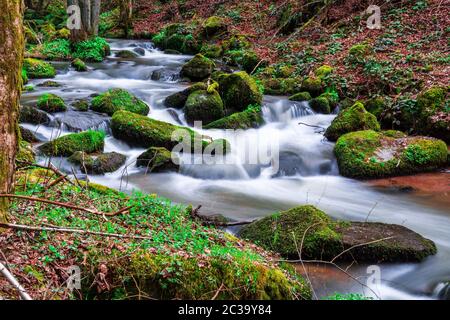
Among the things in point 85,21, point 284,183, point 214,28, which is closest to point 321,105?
point 284,183

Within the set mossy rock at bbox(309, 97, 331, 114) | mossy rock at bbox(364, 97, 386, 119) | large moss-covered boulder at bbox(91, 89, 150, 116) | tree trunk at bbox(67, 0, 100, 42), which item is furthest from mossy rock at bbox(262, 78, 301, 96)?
tree trunk at bbox(67, 0, 100, 42)

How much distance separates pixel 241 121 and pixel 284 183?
2926mm

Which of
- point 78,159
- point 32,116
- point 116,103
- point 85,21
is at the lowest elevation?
point 78,159

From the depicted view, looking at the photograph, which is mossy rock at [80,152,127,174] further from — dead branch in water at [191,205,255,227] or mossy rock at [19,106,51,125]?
dead branch in water at [191,205,255,227]

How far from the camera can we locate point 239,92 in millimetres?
12594

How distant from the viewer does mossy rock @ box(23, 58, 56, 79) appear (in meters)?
15.3

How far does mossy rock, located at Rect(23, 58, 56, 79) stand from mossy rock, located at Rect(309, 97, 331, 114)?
9.05 m

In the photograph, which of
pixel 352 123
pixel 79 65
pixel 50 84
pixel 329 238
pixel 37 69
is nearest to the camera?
pixel 329 238

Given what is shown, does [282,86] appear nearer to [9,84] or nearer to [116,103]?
[116,103]

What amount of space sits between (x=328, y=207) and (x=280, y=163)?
7.77 ft

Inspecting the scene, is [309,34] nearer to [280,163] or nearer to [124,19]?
[280,163]

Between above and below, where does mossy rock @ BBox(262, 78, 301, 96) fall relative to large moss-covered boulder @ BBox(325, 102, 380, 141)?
above

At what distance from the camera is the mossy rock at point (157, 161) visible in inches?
363

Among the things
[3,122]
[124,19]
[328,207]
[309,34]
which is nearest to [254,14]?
[309,34]
